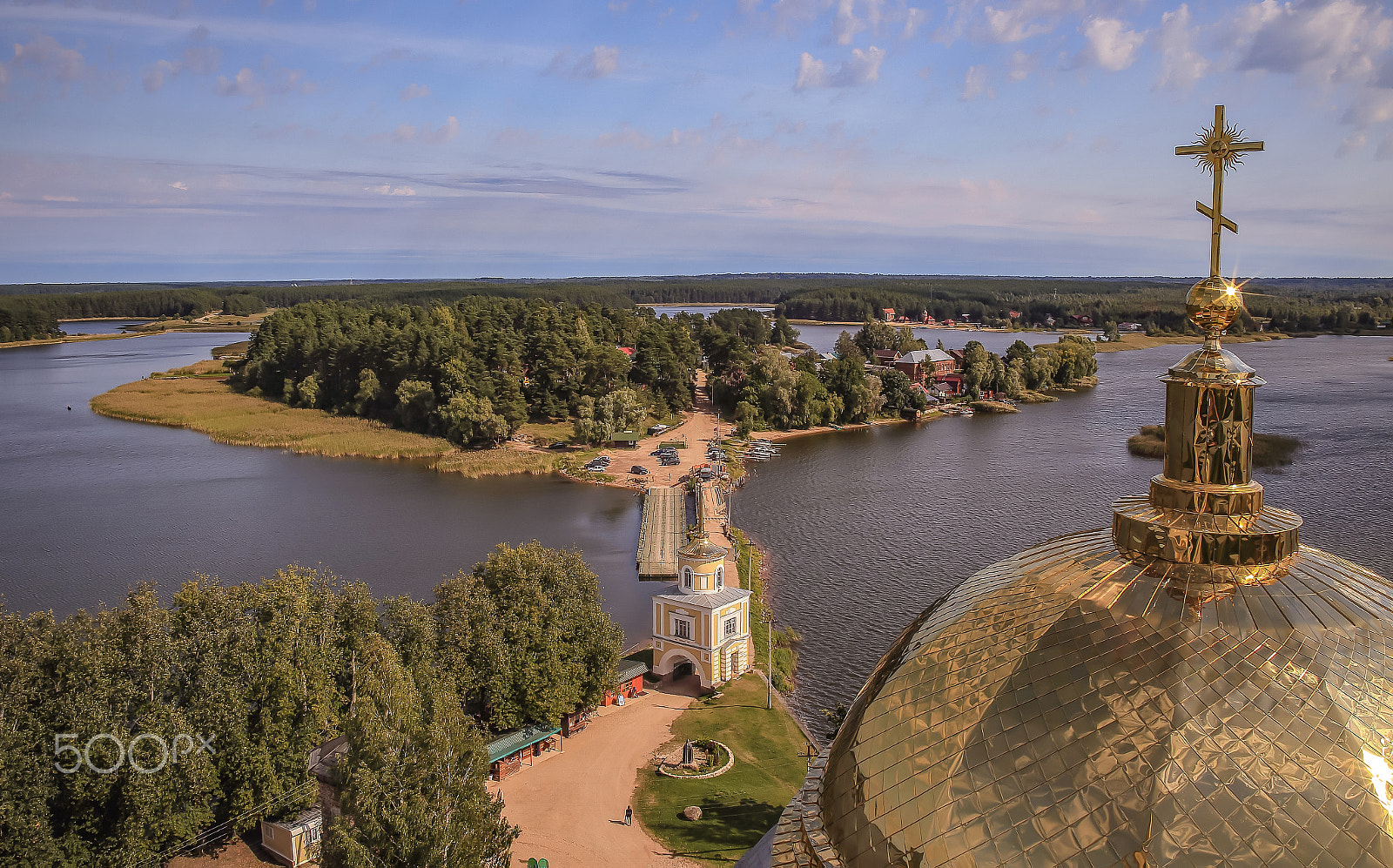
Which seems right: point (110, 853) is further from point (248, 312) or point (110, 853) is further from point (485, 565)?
point (248, 312)

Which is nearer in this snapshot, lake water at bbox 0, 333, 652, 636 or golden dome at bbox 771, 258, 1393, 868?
golden dome at bbox 771, 258, 1393, 868

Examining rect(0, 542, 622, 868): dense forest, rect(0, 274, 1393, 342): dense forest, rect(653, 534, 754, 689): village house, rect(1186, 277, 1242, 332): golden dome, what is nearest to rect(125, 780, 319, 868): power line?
rect(0, 542, 622, 868): dense forest

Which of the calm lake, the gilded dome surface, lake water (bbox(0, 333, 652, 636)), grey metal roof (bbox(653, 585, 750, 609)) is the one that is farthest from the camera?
lake water (bbox(0, 333, 652, 636))

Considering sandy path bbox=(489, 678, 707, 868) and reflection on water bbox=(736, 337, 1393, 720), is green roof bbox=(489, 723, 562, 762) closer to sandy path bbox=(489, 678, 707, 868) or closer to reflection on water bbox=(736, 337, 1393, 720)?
sandy path bbox=(489, 678, 707, 868)

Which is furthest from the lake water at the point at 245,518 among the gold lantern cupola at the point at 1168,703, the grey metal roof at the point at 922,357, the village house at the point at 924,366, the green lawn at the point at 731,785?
the grey metal roof at the point at 922,357

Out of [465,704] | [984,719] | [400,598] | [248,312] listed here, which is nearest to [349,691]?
[400,598]

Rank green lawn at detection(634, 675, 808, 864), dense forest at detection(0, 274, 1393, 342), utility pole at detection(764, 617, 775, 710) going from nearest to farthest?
green lawn at detection(634, 675, 808, 864), utility pole at detection(764, 617, 775, 710), dense forest at detection(0, 274, 1393, 342)

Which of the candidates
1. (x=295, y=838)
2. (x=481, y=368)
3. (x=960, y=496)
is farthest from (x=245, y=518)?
(x=960, y=496)
